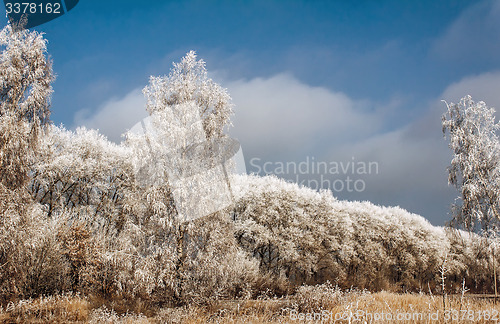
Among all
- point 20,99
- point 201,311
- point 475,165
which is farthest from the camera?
point 475,165

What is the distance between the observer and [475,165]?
19.7 m

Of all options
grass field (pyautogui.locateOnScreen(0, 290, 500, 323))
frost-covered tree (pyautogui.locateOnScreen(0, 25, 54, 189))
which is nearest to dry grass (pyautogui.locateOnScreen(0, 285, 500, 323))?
grass field (pyautogui.locateOnScreen(0, 290, 500, 323))

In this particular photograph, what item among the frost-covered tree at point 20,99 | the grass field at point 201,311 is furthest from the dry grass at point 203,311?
the frost-covered tree at point 20,99

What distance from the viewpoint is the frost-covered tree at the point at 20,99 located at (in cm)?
1116

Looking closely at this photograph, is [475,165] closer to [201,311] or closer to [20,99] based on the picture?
[201,311]

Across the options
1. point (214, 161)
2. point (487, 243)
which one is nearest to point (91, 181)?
point (214, 161)

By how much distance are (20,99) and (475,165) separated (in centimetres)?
2357

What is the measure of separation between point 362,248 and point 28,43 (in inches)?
1268

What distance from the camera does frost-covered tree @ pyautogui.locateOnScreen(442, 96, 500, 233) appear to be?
1920 cm

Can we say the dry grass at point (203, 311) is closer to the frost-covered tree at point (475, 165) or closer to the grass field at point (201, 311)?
the grass field at point (201, 311)

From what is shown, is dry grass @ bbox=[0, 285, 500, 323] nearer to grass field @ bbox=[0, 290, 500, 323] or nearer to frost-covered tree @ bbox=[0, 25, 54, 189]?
grass field @ bbox=[0, 290, 500, 323]

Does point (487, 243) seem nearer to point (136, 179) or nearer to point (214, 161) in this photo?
point (214, 161)

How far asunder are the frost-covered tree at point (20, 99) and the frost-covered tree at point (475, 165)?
22017 millimetres

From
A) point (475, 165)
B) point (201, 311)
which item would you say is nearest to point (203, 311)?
point (201, 311)
